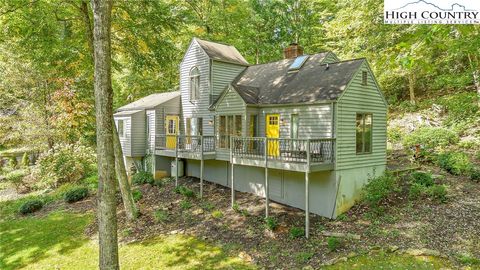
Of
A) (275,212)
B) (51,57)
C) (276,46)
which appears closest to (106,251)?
(275,212)

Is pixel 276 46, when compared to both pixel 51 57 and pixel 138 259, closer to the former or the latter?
pixel 51 57

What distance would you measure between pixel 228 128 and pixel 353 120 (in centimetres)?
605

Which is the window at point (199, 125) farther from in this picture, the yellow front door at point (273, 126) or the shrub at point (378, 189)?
the shrub at point (378, 189)

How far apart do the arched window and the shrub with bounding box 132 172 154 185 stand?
5431 millimetres

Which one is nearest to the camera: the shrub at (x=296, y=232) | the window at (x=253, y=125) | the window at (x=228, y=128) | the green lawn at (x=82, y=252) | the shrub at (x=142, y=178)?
the green lawn at (x=82, y=252)

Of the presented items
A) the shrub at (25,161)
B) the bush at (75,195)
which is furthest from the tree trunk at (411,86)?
the shrub at (25,161)

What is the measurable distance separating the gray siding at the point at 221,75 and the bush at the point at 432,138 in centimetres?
1126

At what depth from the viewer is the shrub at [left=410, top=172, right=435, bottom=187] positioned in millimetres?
12836

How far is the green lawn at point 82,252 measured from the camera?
966 cm

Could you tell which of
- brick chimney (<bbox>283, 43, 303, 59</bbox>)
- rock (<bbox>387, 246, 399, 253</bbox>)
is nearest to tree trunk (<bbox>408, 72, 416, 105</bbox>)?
brick chimney (<bbox>283, 43, 303, 59</bbox>)

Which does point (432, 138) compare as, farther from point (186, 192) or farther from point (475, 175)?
point (186, 192)

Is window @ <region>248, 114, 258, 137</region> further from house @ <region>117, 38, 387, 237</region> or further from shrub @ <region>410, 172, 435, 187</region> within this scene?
shrub @ <region>410, 172, 435, 187</region>

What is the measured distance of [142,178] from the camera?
18.7 metres

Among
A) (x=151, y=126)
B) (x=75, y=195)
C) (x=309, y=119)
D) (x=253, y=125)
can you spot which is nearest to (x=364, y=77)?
(x=309, y=119)
